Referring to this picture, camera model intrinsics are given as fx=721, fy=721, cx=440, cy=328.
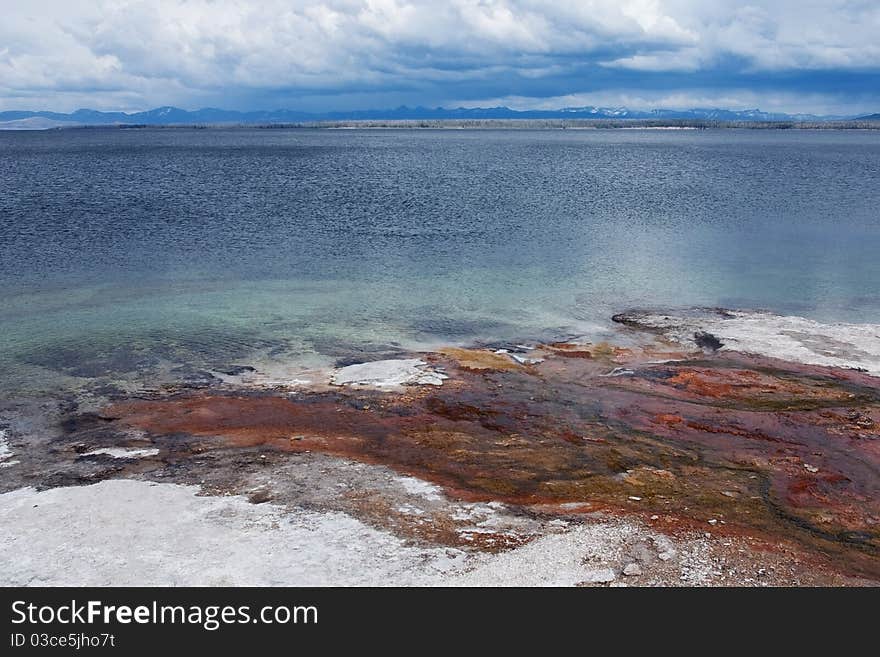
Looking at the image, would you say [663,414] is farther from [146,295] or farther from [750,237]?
[750,237]

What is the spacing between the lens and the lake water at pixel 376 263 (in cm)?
2645

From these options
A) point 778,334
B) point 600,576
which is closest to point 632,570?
point 600,576

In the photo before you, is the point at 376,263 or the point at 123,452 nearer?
the point at 123,452

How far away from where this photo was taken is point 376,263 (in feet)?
129

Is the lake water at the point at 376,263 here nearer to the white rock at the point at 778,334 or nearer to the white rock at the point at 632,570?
the white rock at the point at 778,334

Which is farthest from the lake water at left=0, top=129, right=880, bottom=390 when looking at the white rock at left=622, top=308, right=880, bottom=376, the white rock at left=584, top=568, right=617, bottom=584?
the white rock at left=584, top=568, right=617, bottom=584

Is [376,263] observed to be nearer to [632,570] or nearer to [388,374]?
[388,374]

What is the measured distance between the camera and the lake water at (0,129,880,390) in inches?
1041

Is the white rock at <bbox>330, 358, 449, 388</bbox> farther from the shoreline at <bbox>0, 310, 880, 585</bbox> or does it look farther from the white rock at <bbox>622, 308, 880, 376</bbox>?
the white rock at <bbox>622, 308, 880, 376</bbox>

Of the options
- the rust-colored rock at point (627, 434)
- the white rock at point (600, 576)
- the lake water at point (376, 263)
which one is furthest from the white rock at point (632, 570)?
the lake water at point (376, 263)

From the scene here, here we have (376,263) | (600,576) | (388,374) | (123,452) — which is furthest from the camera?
(376,263)

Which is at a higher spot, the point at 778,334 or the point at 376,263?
the point at 376,263

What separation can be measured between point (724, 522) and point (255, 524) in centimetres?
851

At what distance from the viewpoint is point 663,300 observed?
32.1 m
